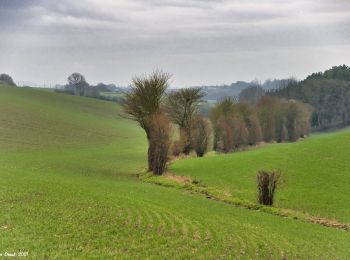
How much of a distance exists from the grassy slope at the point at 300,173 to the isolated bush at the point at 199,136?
2018 centimetres

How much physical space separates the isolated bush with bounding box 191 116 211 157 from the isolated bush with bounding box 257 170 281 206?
48038 mm

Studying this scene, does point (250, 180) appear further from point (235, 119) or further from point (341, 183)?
point (235, 119)

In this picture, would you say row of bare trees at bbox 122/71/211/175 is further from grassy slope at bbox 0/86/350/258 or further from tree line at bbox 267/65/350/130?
tree line at bbox 267/65/350/130

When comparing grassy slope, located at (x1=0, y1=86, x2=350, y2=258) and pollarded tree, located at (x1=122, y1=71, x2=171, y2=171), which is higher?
pollarded tree, located at (x1=122, y1=71, x2=171, y2=171)

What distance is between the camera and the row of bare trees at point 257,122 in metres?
97.1

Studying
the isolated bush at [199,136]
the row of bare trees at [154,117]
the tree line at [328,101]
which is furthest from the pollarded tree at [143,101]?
the tree line at [328,101]

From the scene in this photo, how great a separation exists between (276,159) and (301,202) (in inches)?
776

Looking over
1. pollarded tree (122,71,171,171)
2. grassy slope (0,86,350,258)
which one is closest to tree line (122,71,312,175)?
pollarded tree (122,71,171,171)

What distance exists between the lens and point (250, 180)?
152 ft

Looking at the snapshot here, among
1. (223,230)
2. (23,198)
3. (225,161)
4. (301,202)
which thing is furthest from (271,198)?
(225,161)

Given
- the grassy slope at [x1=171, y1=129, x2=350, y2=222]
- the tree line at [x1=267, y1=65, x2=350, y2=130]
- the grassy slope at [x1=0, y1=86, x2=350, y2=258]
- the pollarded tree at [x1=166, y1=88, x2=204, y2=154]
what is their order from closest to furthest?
the grassy slope at [x1=0, y1=86, x2=350, y2=258] → the grassy slope at [x1=171, y1=129, x2=350, y2=222] → the pollarded tree at [x1=166, y1=88, x2=204, y2=154] → the tree line at [x1=267, y1=65, x2=350, y2=130]

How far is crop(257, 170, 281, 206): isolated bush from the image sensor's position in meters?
35.4

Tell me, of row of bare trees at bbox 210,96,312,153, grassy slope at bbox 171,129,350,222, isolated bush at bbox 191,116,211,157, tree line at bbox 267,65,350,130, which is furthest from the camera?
tree line at bbox 267,65,350,130

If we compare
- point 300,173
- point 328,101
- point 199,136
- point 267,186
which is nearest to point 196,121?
point 199,136
